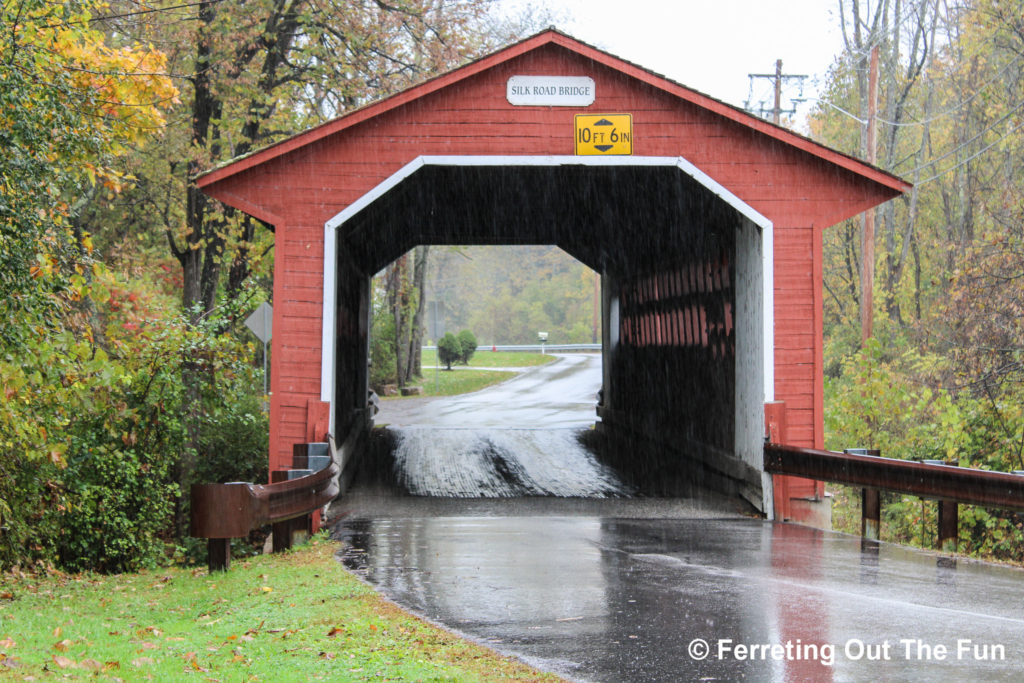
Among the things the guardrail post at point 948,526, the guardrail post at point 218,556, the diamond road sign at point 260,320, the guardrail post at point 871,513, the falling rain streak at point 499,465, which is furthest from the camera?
the diamond road sign at point 260,320

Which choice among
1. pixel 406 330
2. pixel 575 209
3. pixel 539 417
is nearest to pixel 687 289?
pixel 575 209

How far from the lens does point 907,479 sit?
332 inches

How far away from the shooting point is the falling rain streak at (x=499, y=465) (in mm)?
11547

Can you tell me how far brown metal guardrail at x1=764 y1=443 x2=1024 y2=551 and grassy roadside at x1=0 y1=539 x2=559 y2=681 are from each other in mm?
4483

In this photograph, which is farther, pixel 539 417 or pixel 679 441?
pixel 539 417

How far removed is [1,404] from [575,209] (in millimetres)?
8375

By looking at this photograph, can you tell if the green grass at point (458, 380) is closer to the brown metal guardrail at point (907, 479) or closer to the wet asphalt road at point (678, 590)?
the wet asphalt road at point (678, 590)

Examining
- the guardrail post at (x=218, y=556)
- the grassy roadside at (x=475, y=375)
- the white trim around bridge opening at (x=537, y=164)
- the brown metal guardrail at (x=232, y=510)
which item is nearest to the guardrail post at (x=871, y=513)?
the white trim around bridge opening at (x=537, y=164)

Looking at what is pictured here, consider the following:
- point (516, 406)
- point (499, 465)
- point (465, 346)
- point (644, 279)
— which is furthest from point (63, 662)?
point (465, 346)

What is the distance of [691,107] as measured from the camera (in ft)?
33.3

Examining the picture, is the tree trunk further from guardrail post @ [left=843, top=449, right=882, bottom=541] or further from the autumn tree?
guardrail post @ [left=843, top=449, right=882, bottom=541]

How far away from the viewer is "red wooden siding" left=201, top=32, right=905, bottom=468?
984 cm

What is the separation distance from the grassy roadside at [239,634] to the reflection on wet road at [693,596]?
305 mm

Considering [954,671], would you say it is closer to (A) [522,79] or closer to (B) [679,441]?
(A) [522,79]
